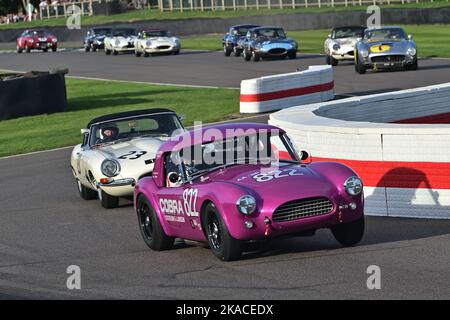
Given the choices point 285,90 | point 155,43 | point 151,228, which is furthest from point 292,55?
point 151,228

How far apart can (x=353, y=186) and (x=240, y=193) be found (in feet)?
3.58

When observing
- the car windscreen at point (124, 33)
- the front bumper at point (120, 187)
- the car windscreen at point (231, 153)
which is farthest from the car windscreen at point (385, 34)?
the car windscreen at point (124, 33)

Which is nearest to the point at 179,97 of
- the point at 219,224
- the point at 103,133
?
the point at 103,133

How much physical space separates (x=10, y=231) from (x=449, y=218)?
5.05 m

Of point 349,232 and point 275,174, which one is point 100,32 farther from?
point 349,232

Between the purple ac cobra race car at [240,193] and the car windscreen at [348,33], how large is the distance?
2752 centimetres

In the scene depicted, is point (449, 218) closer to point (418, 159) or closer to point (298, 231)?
point (418, 159)

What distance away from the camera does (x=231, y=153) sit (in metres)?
11.2

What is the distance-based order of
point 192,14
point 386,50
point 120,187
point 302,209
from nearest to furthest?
point 302,209, point 120,187, point 386,50, point 192,14

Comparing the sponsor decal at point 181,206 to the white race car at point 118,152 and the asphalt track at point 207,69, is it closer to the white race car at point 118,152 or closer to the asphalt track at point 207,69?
the white race car at point 118,152

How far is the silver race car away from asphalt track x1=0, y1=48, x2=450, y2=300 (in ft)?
60.2

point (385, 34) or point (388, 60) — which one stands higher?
point (385, 34)

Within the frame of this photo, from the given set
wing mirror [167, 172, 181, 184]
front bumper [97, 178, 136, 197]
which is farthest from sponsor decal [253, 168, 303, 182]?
front bumper [97, 178, 136, 197]

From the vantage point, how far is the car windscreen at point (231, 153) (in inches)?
440
